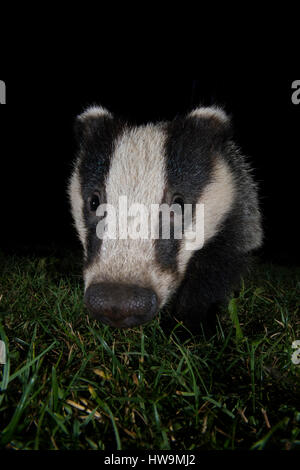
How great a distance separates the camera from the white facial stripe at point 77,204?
2626mm

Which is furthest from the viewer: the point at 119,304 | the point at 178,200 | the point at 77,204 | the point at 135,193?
the point at 77,204

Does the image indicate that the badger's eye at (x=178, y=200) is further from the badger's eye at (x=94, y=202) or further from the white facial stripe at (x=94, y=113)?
the white facial stripe at (x=94, y=113)

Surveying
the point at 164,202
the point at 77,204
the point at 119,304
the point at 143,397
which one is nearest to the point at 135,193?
the point at 164,202

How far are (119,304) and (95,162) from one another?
1.17m

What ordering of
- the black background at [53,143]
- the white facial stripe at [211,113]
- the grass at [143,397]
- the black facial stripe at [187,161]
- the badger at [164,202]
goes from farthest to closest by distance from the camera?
the black background at [53,143]
the white facial stripe at [211,113]
the black facial stripe at [187,161]
the badger at [164,202]
the grass at [143,397]

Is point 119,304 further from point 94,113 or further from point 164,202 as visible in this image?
point 94,113

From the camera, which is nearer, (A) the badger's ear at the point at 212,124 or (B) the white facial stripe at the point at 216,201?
(B) the white facial stripe at the point at 216,201

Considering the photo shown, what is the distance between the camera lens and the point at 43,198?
986 cm

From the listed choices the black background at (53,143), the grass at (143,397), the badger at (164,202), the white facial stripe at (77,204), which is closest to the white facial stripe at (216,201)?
the badger at (164,202)

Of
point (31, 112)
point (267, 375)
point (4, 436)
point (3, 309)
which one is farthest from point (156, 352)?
point (31, 112)

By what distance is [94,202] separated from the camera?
246cm

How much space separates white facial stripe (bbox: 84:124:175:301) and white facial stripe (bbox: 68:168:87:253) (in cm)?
40
